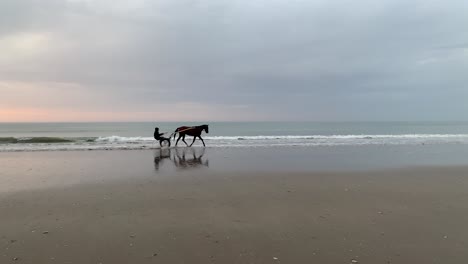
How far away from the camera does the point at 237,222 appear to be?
5.70 metres

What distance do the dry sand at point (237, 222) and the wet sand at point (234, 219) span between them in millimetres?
16

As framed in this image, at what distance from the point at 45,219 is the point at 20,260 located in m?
1.73

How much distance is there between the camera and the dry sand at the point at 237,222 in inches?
175

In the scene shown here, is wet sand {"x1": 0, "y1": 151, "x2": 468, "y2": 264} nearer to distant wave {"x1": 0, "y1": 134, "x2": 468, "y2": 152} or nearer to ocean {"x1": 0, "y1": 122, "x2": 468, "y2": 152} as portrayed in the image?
distant wave {"x1": 0, "y1": 134, "x2": 468, "y2": 152}

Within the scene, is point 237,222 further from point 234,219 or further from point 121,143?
point 121,143

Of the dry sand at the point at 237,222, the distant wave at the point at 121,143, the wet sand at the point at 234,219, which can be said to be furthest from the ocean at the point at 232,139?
the dry sand at the point at 237,222

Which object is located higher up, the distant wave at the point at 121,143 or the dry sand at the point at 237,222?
the distant wave at the point at 121,143

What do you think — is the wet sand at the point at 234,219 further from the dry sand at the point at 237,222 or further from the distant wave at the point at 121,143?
the distant wave at the point at 121,143

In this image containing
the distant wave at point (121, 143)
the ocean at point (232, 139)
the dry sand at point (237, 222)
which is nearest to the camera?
the dry sand at point (237, 222)

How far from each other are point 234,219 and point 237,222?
168 mm

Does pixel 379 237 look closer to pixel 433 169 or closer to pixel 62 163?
pixel 433 169

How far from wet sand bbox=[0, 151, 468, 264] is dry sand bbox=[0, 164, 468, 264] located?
0.02 metres

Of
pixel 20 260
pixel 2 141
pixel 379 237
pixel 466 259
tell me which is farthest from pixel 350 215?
pixel 2 141

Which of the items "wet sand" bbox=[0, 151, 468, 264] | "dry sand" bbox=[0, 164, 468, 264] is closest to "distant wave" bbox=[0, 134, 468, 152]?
"wet sand" bbox=[0, 151, 468, 264]
